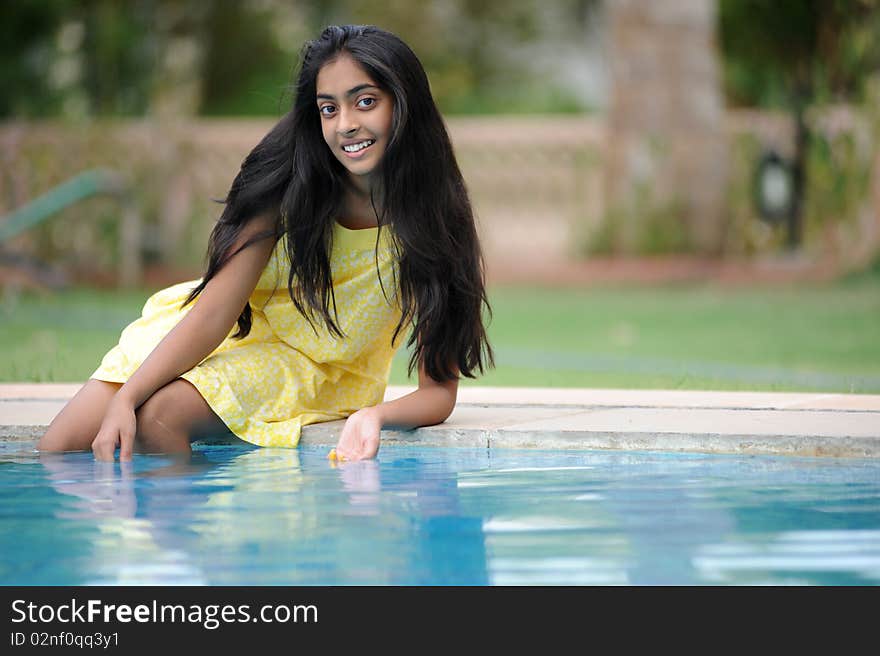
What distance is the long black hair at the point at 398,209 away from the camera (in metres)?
3.69

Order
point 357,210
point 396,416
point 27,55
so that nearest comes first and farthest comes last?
point 396,416, point 357,210, point 27,55

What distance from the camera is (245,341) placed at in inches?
159

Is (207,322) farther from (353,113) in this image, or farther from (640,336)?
(640,336)

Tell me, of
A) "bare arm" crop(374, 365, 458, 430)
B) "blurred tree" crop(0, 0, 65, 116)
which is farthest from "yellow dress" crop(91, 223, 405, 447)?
"blurred tree" crop(0, 0, 65, 116)

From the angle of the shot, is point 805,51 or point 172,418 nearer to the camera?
point 172,418

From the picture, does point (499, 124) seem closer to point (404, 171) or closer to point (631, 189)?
point (631, 189)

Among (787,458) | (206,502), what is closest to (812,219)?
(787,458)

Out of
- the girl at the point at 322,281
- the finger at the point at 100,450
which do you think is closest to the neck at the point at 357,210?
the girl at the point at 322,281

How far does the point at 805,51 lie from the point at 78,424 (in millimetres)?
11493

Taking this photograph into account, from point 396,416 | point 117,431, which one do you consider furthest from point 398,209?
point 117,431

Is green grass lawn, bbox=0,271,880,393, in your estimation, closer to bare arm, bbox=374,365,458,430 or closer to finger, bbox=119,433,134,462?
bare arm, bbox=374,365,458,430

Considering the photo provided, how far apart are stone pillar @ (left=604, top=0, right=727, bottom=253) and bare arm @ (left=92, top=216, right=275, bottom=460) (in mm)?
9271

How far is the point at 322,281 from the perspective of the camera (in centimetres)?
381
